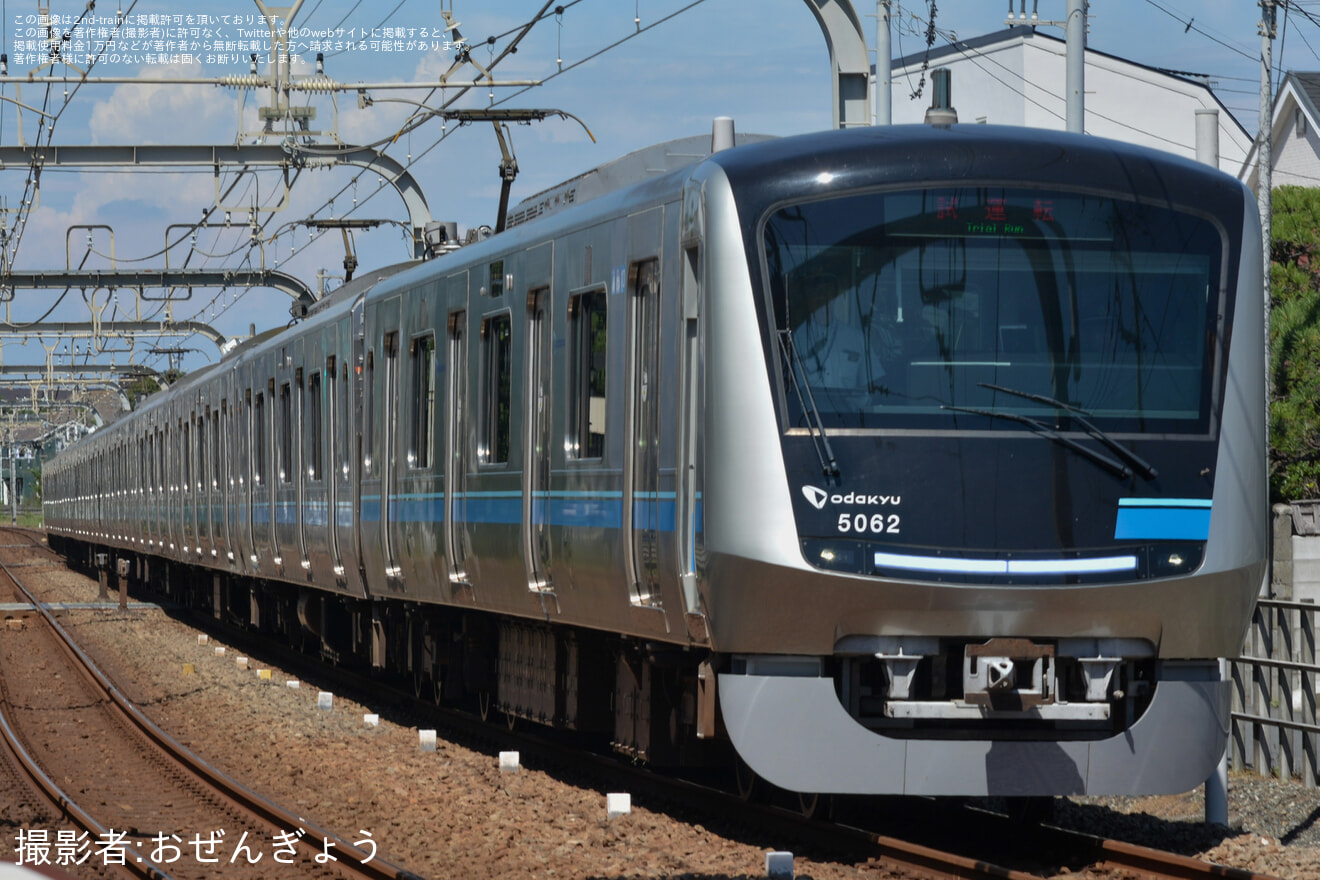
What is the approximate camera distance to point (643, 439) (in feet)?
28.4

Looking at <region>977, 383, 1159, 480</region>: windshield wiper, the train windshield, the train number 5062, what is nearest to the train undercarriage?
the train number 5062

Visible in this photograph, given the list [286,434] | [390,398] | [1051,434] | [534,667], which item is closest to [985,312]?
[1051,434]

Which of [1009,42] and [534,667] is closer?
[534,667]

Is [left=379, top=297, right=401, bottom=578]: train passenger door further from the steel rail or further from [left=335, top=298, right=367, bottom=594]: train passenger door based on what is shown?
the steel rail

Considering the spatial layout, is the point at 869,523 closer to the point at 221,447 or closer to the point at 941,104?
the point at 941,104

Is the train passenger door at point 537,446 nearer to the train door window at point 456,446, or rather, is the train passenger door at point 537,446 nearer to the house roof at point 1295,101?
the train door window at point 456,446

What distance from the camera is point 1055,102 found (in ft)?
150

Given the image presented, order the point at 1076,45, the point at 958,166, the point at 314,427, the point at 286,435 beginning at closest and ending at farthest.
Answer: the point at 958,166
the point at 1076,45
the point at 314,427
the point at 286,435

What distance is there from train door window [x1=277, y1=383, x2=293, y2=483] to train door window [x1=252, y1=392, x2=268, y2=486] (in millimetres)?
1000

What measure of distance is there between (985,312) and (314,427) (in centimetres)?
990

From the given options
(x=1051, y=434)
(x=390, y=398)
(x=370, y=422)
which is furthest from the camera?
(x=370, y=422)

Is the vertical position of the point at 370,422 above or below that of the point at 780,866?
above

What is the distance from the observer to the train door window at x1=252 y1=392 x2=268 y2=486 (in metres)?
19.4

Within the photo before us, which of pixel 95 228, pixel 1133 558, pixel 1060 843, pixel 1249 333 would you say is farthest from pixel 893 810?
pixel 95 228
